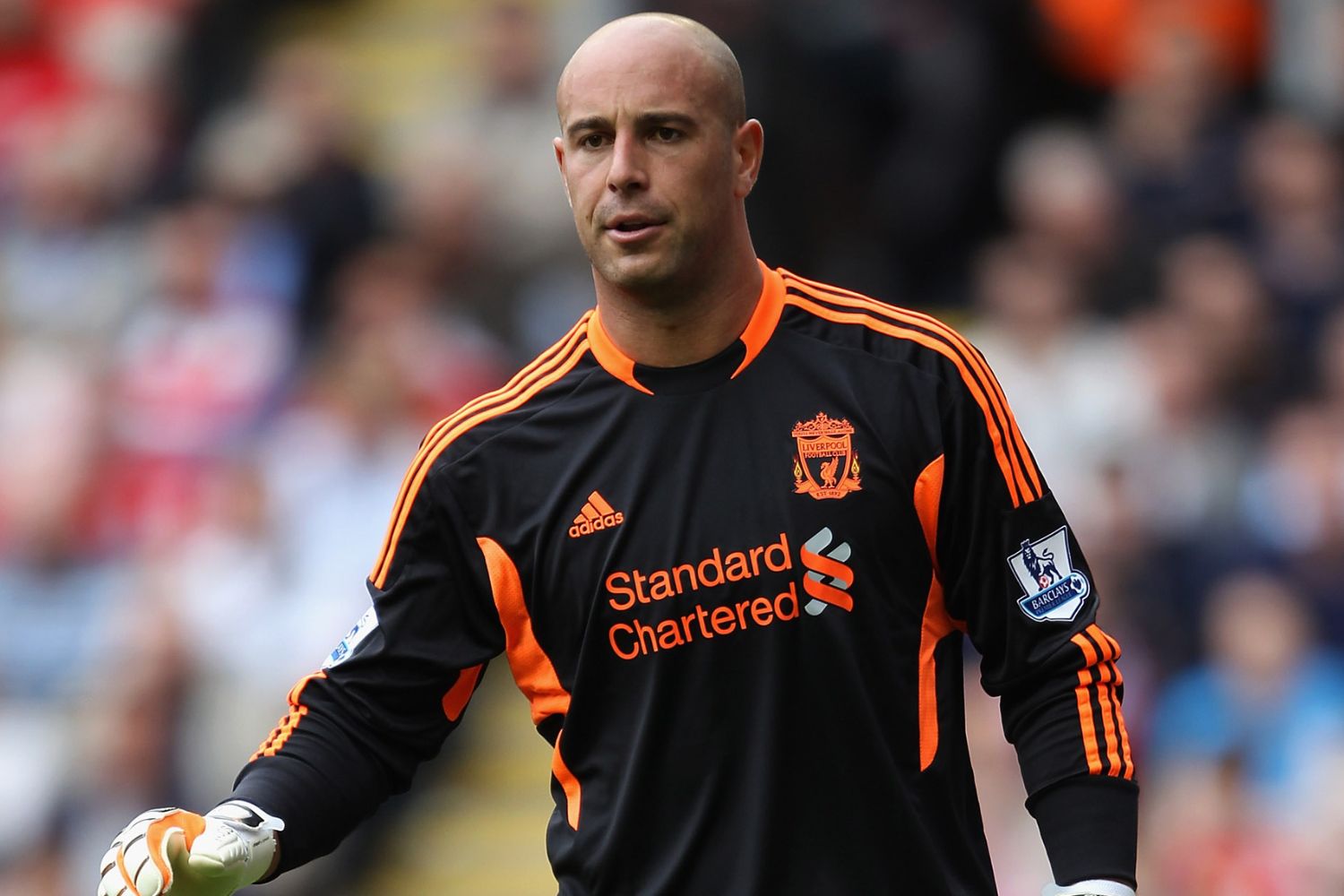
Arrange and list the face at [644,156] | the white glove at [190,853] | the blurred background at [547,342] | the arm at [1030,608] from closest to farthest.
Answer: the white glove at [190,853], the arm at [1030,608], the face at [644,156], the blurred background at [547,342]

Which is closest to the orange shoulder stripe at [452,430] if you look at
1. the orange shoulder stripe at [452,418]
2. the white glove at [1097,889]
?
the orange shoulder stripe at [452,418]

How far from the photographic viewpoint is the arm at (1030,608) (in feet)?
13.0

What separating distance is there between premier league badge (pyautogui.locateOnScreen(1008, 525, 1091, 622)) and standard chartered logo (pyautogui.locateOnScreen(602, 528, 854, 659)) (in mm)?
304

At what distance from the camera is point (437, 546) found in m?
4.25

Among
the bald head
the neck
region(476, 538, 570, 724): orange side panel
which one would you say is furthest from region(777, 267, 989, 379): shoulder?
region(476, 538, 570, 724): orange side panel

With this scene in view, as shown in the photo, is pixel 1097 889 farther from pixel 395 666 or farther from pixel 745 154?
pixel 745 154

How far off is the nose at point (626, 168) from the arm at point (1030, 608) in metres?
0.65

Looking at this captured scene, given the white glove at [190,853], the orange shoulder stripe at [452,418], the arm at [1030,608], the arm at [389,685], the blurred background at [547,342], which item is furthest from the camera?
the blurred background at [547,342]

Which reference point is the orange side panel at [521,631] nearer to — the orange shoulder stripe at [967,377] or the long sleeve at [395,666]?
the long sleeve at [395,666]

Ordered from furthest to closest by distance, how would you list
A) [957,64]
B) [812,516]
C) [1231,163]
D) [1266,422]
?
[957,64] → [1231,163] → [1266,422] → [812,516]

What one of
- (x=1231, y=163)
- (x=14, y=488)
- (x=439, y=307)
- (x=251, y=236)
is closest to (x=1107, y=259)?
(x=1231, y=163)

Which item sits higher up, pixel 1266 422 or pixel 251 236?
pixel 251 236

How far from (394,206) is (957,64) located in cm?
248

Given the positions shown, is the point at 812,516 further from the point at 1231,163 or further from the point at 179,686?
the point at 1231,163
